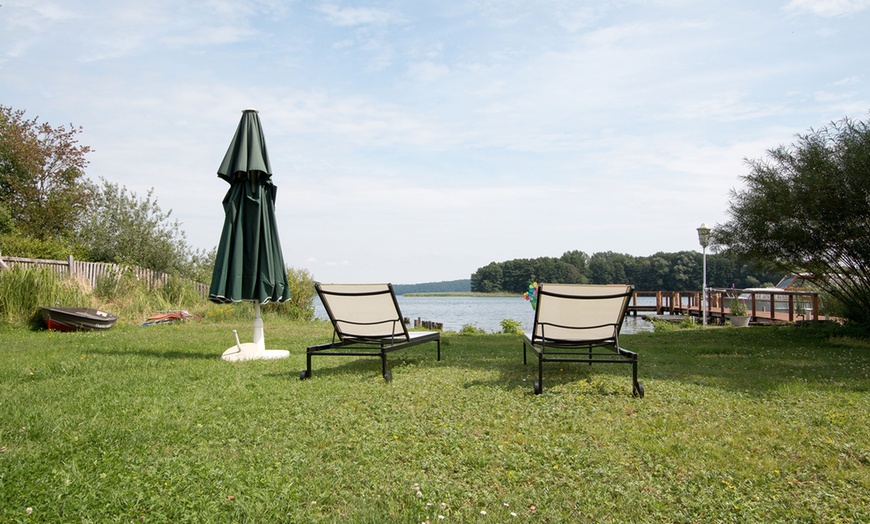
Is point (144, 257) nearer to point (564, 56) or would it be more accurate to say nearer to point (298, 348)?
point (298, 348)

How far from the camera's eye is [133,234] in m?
19.0

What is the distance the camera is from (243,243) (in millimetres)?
6512

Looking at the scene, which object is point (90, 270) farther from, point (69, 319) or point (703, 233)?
point (703, 233)

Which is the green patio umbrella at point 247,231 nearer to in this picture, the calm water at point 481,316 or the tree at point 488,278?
the calm water at point 481,316

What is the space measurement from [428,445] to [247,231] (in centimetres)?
431

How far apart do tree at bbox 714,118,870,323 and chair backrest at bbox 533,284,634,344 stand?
20.2 feet

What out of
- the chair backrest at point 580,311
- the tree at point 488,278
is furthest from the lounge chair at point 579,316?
the tree at point 488,278

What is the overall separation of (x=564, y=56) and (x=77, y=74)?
28.0 feet

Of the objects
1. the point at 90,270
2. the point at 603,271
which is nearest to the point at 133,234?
the point at 90,270

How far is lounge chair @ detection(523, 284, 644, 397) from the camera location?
4.73 meters

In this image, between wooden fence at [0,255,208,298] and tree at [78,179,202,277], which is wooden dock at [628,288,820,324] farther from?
tree at [78,179,202,277]

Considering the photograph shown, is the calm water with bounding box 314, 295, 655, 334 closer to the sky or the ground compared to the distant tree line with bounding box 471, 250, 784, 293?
closer to the ground

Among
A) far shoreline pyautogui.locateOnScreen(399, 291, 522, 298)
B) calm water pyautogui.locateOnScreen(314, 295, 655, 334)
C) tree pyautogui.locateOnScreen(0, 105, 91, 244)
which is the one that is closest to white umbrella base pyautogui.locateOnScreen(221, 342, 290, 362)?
calm water pyautogui.locateOnScreen(314, 295, 655, 334)

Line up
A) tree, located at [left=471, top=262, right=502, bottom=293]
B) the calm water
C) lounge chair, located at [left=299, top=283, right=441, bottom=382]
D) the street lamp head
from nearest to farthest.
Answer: lounge chair, located at [left=299, top=283, right=441, bottom=382] < the street lamp head < the calm water < tree, located at [left=471, top=262, right=502, bottom=293]
